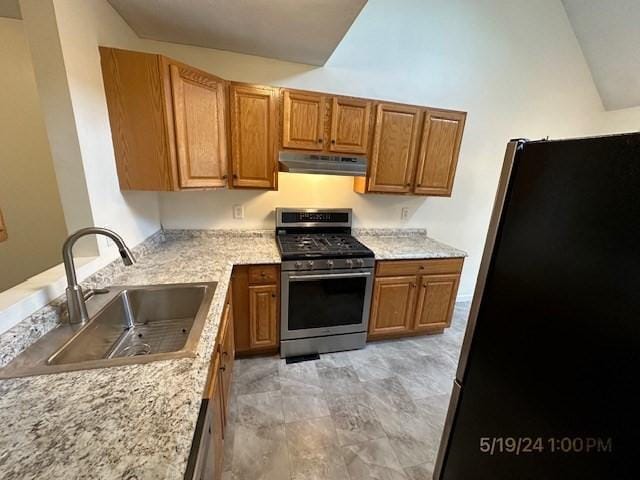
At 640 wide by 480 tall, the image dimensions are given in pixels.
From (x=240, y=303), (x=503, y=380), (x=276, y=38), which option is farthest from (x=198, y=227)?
(x=503, y=380)

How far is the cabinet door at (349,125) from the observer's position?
6.82 feet

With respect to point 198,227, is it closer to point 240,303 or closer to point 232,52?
point 240,303

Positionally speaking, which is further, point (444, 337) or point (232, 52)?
point (444, 337)

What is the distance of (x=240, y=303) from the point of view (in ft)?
6.51

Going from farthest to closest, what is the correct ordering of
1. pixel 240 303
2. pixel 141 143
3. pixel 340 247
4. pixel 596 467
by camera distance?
1. pixel 340 247
2. pixel 240 303
3. pixel 141 143
4. pixel 596 467

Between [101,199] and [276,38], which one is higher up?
[276,38]

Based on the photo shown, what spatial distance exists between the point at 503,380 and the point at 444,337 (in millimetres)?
2016

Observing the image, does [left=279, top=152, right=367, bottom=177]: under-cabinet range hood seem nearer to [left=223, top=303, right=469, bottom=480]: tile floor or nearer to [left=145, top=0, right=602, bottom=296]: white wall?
[left=145, top=0, right=602, bottom=296]: white wall

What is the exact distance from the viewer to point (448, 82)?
2557mm

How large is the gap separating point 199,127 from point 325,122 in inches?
37.6

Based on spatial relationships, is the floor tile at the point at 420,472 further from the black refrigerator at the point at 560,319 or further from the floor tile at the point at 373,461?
the black refrigerator at the point at 560,319

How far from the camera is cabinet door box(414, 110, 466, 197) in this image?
227 centimetres

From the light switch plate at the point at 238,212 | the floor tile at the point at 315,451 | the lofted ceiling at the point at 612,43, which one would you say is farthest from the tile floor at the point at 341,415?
the lofted ceiling at the point at 612,43

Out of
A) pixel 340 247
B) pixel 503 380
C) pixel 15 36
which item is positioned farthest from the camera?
pixel 340 247
